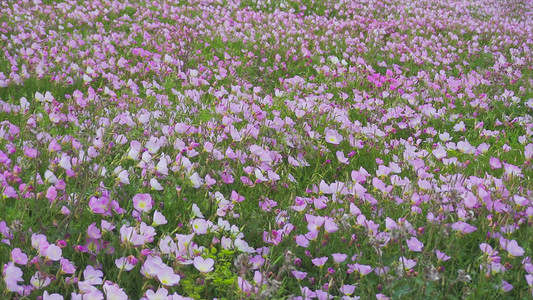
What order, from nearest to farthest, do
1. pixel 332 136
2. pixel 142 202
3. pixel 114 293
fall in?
pixel 114 293, pixel 142 202, pixel 332 136

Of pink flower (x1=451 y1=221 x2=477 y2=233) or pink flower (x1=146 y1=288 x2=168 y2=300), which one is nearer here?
pink flower (x1=146 y1=288 x2=168 y2=300)

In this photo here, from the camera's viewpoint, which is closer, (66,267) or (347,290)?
(66,267)

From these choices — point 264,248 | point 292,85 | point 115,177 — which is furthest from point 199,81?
point 264,248

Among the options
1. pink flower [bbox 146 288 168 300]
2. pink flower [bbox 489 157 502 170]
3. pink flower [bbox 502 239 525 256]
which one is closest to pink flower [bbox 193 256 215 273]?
pink flower [bbox 146 288 168 300]

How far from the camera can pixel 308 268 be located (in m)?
2.71

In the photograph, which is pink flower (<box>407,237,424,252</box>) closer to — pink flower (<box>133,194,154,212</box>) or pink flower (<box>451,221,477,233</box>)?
pink flower (<box>451,221,477,233</box>)

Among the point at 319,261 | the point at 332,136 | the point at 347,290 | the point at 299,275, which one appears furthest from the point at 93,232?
the point at 332,136

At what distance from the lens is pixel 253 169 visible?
3398 mm

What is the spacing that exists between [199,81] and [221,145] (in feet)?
7.12

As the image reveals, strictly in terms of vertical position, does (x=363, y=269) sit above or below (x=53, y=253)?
above

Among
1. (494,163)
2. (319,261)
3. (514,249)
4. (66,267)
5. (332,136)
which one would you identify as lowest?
(66,267)

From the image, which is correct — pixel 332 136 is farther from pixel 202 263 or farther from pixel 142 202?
pixel 202 263

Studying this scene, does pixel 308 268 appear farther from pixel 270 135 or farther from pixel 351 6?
pixel 351 6

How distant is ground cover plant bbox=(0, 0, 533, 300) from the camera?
7.66ft
